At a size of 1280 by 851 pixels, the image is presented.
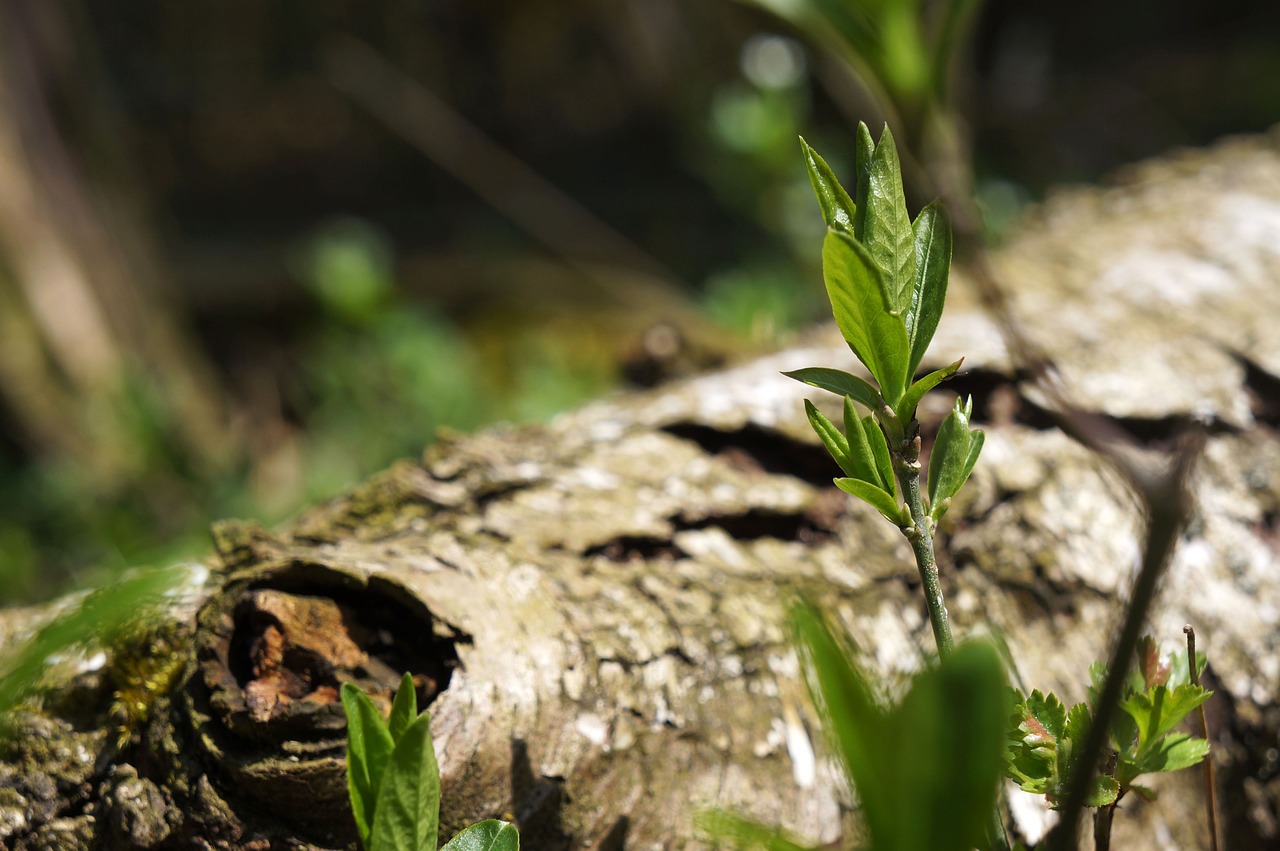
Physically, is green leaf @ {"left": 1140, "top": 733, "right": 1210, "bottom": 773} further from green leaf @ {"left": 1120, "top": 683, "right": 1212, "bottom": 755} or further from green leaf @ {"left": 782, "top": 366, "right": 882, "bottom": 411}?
green leaf @ {"left": 782, "top": 366, "right": 882, "bottom": 411}

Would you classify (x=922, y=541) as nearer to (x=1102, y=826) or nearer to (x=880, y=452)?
(x=880, y=452)

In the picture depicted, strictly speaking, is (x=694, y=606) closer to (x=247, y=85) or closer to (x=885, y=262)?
(x=885, y=262)

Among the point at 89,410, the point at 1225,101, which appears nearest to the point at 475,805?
the point at 89,410

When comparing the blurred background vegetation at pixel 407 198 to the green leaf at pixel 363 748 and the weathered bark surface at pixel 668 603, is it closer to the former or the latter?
the weathered bark surface at pixel 668 603

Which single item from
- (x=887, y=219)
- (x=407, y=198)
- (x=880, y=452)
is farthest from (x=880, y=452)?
(x=407, y=198)

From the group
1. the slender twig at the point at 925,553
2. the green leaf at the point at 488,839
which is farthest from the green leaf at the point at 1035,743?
the green leaf at the point at 488,839

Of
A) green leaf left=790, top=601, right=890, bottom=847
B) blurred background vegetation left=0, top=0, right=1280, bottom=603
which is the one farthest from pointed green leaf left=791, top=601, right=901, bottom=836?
blurred background vegetation left=0, top=0, right=1280, bottom=603

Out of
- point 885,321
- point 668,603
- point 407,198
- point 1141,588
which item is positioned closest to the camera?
point 1141,588

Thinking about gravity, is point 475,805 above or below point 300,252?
below
